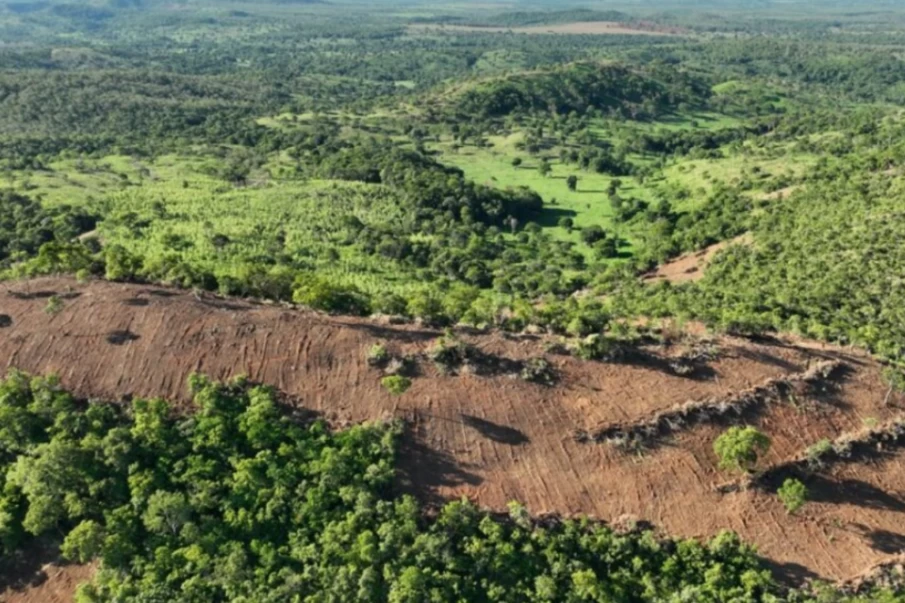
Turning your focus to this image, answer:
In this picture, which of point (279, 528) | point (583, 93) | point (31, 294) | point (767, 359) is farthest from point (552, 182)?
point (279, 528)

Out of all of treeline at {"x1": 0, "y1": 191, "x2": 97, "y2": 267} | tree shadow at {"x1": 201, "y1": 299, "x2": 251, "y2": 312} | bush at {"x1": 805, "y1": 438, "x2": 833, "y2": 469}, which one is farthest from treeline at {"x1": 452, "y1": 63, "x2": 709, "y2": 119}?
bush at {"x1": 805, "y1": 438, "x2": 833, "y2": 469}

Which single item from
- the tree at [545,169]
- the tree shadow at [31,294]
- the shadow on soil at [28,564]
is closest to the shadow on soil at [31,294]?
the tree shadow at [31,294]

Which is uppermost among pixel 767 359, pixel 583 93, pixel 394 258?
pixel 767 359

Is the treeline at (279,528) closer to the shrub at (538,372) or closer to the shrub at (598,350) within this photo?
the shrub at (538,372)

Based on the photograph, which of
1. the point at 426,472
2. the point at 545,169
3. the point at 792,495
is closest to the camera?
the point at 792,495

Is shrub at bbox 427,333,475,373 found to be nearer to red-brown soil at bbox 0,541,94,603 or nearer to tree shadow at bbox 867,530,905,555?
red-brown soil at bbox 0,541,94,603

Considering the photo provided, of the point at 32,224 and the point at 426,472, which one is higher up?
the point at 426,472

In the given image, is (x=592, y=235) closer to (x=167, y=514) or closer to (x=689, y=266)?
(x=689, y=266)
